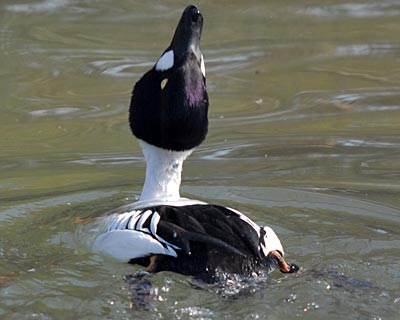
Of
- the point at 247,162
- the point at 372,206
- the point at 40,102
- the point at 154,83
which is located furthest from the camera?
the point at 40,102

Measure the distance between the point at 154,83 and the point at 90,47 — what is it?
453 centimetres

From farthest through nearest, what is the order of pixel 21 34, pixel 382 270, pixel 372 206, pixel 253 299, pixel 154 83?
pixel 21 34, pixel 372 206, pixel 154 83, pixel 382 270, pixel 253 299

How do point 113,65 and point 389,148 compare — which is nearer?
point 389,148

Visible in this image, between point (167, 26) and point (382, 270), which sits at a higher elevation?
point (167, 26)

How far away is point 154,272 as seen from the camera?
6391mm

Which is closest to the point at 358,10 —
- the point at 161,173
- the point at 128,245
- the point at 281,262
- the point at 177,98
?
the point at 161,173

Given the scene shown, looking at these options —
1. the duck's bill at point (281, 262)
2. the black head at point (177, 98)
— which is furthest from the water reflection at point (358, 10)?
the duck's bill at point (281, 262)

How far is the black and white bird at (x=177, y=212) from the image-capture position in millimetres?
6316

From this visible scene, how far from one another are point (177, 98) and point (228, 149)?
2.39 m

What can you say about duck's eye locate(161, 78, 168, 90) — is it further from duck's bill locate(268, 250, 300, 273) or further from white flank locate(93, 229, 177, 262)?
duck's bill locate(268, 250, 300, 273)

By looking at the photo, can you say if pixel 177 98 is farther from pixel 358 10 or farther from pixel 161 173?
pixel 358 10

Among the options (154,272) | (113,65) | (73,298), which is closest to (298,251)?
(154,272)

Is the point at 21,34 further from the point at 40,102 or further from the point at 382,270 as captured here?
the point at 382,270

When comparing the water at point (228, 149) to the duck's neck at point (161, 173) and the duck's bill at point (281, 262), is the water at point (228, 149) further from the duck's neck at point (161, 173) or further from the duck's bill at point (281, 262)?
the duck's neck at point (161, 173)
